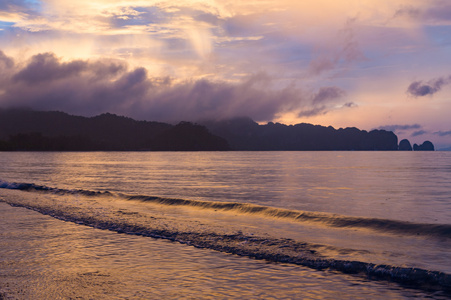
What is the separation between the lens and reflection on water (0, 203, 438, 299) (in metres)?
10.4

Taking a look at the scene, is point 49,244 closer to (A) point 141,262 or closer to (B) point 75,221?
(A) point 141,262

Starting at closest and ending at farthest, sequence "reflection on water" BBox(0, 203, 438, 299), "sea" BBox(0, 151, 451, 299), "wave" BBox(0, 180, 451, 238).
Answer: "reflection on water" BBox(0, 203, 438, 299) → "sea" BBox(0, 151, 451, 299) → "wave" BBox(0, 180, 451, 238)

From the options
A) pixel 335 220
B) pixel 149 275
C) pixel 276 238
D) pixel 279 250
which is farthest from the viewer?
A: pixel 335 220

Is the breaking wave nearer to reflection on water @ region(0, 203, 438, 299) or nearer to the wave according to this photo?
the wave

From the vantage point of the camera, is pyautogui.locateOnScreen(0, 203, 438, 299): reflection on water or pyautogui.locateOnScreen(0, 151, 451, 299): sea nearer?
pyautogui.locateOnScreen(0, 203, 438, 299): reflection on water

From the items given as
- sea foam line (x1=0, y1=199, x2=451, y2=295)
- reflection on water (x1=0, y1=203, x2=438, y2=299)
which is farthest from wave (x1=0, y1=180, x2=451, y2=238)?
reflection on water (x1=0, y1=203, x2=438, y2=299)

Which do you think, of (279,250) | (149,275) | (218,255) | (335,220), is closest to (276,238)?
(279,250)

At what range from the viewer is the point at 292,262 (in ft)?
45.5

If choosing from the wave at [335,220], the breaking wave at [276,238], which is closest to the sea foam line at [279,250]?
the breaking wave at [276,238]

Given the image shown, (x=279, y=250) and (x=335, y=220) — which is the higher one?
(x=279, y=250)

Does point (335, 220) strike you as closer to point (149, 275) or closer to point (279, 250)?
point (279, 250)

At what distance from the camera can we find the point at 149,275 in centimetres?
1196

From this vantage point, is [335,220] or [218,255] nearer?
[218,255]

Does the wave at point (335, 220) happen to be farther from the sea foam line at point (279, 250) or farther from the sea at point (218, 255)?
the sea foam line at point (279, 250)
